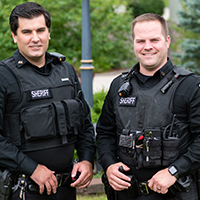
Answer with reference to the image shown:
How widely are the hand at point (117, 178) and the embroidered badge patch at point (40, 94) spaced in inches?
31.3

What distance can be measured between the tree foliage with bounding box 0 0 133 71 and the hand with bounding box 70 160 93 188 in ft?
16.6

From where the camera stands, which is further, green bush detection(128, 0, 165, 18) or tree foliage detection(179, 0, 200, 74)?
green bush detection(128, 0, 165, 18)

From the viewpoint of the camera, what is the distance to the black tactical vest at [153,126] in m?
2.59

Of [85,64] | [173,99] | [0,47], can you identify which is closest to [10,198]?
[173,99]

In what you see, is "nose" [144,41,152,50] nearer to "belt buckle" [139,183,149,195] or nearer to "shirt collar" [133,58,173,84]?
"shirt collar" [133,58,173,84]

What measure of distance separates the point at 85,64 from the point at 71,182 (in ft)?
8.95

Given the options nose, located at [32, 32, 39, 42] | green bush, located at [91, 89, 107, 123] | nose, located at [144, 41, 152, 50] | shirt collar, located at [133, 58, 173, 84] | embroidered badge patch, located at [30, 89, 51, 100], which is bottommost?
green bush, located at [91, 89, 107, 123]

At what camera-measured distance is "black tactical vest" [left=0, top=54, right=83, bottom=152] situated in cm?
270

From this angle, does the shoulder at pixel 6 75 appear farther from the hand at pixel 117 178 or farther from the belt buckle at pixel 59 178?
the hand at pixel 117 178

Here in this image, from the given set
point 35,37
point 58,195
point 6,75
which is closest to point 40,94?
point 6,75

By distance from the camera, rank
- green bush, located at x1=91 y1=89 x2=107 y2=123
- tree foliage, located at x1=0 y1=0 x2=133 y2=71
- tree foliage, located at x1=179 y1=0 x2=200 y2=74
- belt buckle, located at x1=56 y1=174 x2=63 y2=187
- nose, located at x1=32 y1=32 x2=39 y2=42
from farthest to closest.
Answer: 1. tree foliage, located at x1=179 y1=0 x2=200 y2=74
2. tree foliage, located at x1=0 y1=0 x2=133 y2=71
3. green bush, located at x1=91 y1=89 x2=107 y2=123
4. belt buckle, located at x1=56 y1=174 x2=63 y2=187
5. nose, located at x1=32 y1=32 x2=39 y2=42

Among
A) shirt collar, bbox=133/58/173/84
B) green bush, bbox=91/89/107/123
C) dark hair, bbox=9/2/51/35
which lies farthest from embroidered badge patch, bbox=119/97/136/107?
green bush, bbox=91/89/107/123

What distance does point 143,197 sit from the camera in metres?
2.73

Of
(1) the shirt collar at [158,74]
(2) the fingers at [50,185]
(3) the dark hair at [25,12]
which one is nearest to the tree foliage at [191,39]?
(1) the shirt collar at [158,74]
